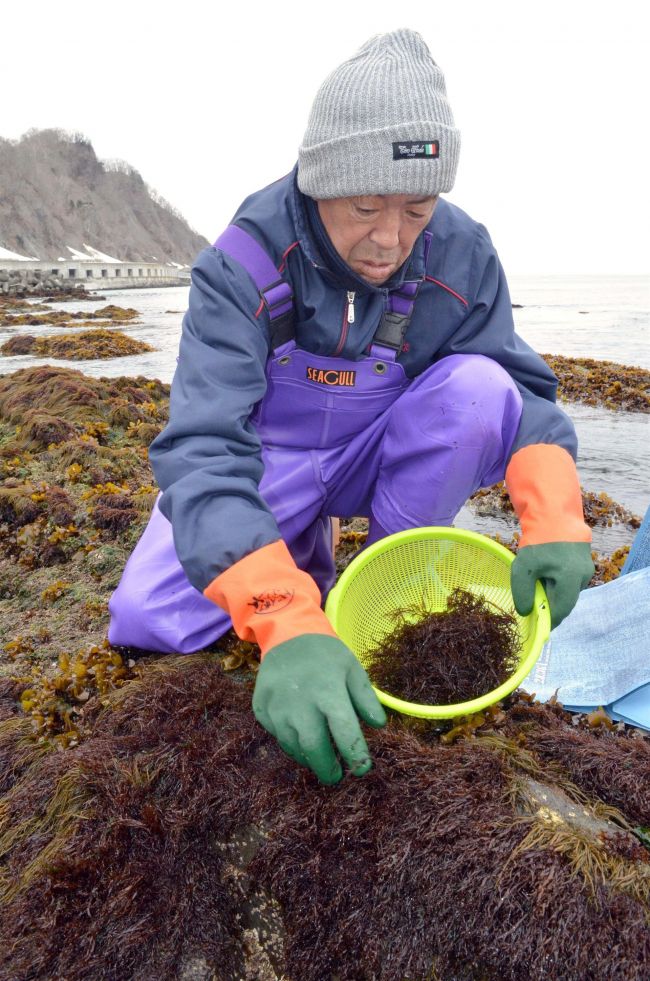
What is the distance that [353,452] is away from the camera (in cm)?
256

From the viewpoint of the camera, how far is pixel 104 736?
1.91 metres

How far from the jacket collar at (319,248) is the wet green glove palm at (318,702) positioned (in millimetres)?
1176

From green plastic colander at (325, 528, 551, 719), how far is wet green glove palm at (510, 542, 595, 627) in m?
0.08

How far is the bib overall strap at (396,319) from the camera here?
2.24 meters

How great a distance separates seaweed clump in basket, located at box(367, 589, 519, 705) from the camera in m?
1.88

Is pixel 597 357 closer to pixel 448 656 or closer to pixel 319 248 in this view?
pixel 319 248

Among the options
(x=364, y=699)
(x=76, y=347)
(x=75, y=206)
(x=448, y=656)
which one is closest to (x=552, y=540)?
(x=448, y=656)

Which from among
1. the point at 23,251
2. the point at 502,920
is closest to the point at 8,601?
the point at 502,920

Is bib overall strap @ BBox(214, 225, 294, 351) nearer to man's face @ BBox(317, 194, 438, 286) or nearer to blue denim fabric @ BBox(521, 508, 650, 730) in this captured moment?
man's face @ BBox(317, 194, 438, 286)

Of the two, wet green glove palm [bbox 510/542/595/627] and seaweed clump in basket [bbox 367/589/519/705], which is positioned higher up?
wet green glove palm [bbox 510/542/595/627]

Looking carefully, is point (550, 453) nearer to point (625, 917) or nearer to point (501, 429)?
point (501, 429)

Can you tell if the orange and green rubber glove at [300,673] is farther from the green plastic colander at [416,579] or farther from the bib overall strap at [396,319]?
the bib overall strap at [396,319]

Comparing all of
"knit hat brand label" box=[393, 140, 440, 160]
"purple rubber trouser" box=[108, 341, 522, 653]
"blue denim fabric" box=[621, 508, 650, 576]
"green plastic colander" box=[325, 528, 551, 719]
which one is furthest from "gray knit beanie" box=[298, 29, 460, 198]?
"blue denim fabric" box=[621, 508, 650, 576]

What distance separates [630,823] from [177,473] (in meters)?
1.40
